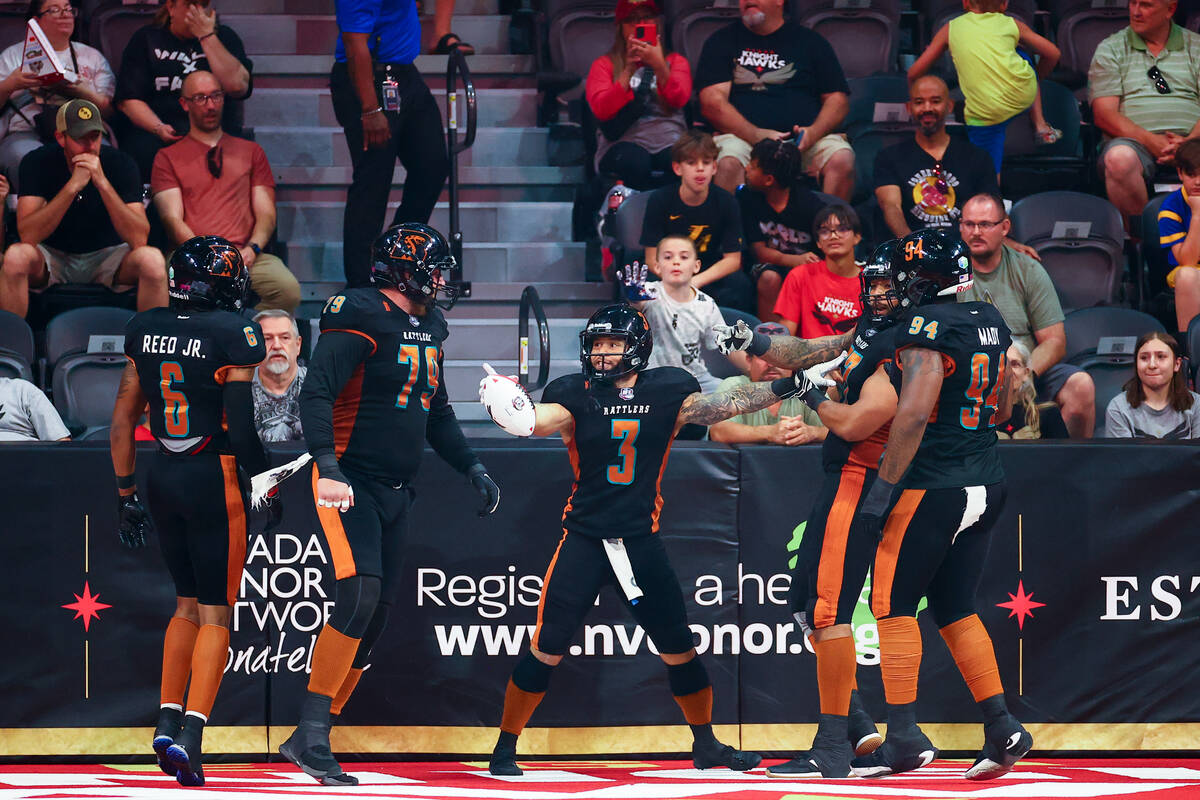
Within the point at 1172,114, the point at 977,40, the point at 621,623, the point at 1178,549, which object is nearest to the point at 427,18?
the point at 977,40

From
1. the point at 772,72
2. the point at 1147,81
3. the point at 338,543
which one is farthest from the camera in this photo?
the point at 1147,81

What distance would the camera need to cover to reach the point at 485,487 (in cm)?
607

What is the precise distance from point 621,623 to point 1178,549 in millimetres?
2592

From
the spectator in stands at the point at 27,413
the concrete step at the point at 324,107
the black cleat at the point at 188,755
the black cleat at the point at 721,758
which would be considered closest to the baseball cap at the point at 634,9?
the concrete step at the point at 324,107

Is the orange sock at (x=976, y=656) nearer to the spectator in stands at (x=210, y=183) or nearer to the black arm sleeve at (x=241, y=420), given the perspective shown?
the black arm sleeve at (x=241, y=420)

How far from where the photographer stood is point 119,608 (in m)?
6.34

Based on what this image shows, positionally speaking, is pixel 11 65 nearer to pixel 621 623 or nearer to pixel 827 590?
pixel 621 623

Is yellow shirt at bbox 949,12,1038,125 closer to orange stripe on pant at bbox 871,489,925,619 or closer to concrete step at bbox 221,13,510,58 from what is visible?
concrete step at bbox 221,13,510,58

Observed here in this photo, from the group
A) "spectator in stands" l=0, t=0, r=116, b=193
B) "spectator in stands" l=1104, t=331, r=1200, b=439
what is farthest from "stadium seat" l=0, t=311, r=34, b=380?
"spectator in stands" l=1104, t=331, r=1200, b=439

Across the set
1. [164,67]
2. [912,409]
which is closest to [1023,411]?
[912,409]

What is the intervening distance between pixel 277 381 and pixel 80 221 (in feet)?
6.87

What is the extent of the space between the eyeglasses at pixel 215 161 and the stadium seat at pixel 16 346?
4.81 feet

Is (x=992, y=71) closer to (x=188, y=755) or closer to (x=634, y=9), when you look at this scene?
(x=634, y=9)

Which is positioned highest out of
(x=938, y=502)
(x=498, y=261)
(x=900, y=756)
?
(x=498, y=261)
